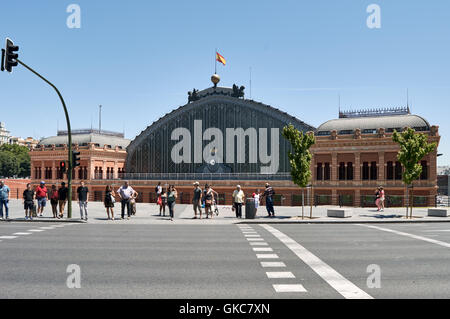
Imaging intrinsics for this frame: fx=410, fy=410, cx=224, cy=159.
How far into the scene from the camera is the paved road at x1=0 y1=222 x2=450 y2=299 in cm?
770

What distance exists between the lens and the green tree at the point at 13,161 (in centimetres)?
11612

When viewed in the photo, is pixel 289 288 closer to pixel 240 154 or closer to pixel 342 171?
pixel 342 171

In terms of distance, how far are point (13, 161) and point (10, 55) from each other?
369ft

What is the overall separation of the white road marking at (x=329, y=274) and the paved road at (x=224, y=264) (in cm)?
2

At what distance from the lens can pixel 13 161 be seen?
387 feet

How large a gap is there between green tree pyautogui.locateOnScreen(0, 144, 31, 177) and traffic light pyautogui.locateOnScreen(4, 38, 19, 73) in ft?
364

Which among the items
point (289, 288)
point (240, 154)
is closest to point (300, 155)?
point (289, 288)

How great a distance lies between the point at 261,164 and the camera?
5166 centimetres

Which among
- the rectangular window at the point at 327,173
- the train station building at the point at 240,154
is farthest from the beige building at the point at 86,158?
the rectangular window at the point at 327,173

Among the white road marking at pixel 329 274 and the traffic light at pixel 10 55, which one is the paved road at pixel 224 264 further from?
the traffic light at pixel 10 55

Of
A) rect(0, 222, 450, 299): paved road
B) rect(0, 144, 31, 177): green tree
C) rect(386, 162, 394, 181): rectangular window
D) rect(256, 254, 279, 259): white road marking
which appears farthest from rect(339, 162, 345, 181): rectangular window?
rect(0, 144, 31, 177): green tree

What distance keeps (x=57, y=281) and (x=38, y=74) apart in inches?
587
